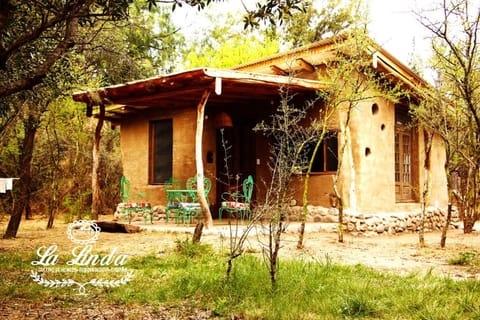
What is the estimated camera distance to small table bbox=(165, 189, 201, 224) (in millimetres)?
9812

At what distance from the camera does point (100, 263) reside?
5.72 meters

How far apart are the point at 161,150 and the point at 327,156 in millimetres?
4106

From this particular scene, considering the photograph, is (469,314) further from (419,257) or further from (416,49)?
(416,49)

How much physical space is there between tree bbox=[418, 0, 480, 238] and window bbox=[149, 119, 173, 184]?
234 inches

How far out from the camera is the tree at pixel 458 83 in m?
6.08

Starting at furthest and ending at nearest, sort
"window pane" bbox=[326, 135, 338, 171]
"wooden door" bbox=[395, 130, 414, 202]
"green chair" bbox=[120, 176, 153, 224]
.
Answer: "wooden door" bbox=[395, 130, 414, 202] < "green chair" bbox=[120, 176, 153, 224] < "window pane" bbox=[326, 135, 338, 171]

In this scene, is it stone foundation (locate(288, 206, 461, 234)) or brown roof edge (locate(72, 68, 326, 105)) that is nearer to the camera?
brown roof edge (locate(72, 68, 326, 105))

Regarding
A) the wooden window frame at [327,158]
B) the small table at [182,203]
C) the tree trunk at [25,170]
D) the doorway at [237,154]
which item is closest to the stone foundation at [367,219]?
the wooden window frame at [327,158]

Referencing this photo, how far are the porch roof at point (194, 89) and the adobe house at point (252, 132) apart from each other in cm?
2

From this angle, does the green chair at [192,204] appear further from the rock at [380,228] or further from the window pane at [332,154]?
the rock at [380,228]

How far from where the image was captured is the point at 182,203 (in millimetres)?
9867

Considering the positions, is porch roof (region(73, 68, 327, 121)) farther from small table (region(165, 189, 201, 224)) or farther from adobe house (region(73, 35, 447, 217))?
small table (region(165, 189, 201, 224))

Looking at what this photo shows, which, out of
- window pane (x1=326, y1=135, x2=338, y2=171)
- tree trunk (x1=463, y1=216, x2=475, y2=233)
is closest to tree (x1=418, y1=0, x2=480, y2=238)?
tree trunk (x1=463, y1=216, x2=475, y2=233)

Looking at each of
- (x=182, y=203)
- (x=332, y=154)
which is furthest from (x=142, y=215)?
(x=332, y=154)
